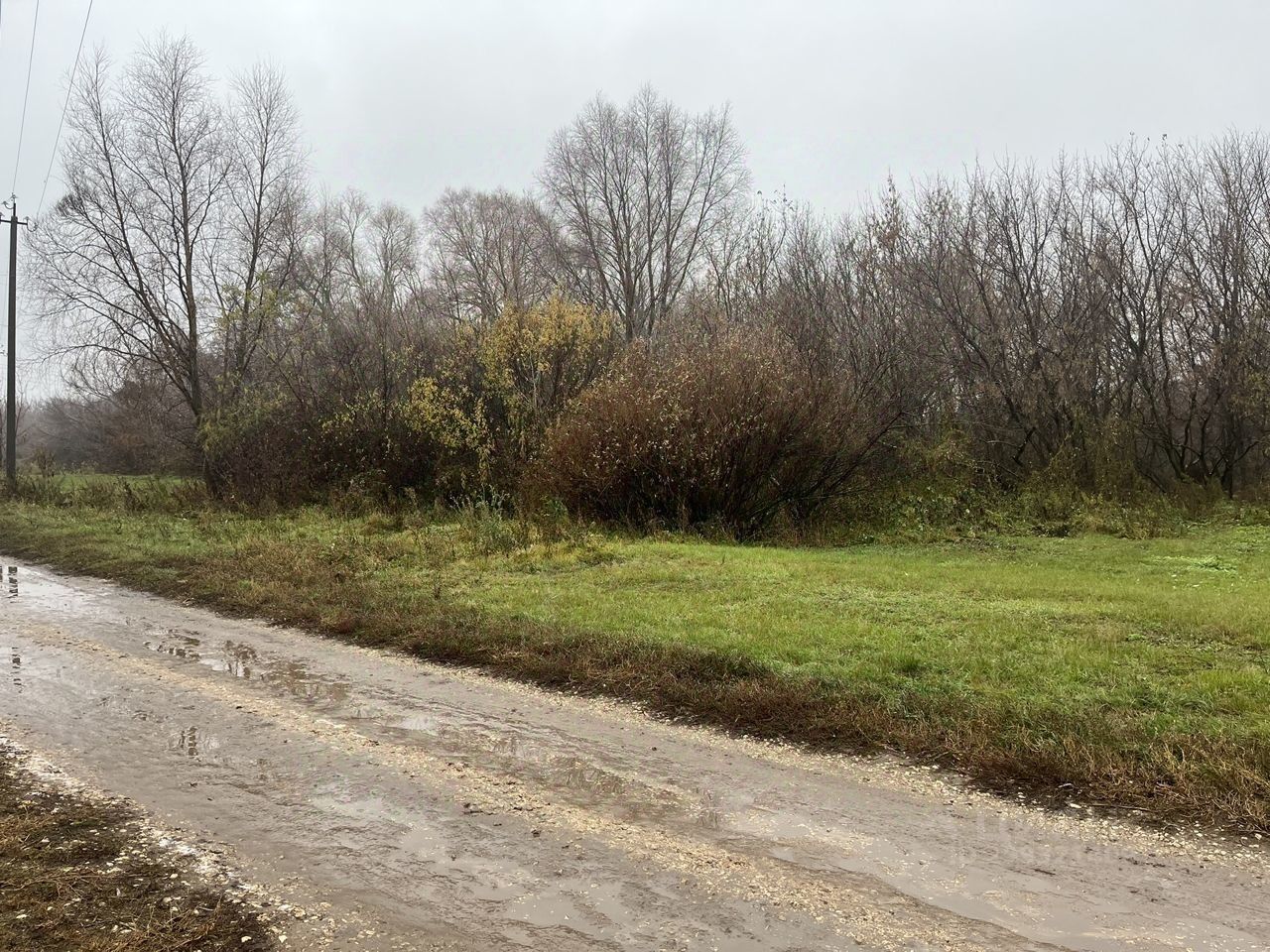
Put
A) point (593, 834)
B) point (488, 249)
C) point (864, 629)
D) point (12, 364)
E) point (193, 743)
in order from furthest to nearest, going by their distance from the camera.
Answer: point (488, 249), point (12, 364), point (864, 629), point (193, 743), point (593, 834)

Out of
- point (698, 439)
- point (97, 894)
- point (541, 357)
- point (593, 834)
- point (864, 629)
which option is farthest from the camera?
point (541, 357)

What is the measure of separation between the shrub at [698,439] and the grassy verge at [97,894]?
40.3ft

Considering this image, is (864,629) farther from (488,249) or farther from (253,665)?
(488,249)

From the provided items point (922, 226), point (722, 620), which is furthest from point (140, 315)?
point (722, 620)

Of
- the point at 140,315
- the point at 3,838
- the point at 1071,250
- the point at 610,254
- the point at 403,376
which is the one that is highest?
the point at 610,254

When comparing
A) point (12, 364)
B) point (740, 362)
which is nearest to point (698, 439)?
point (740, 362)

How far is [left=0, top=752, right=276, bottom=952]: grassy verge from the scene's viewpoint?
3301 millimetres

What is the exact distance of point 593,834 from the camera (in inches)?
168

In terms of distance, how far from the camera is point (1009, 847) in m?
4.12

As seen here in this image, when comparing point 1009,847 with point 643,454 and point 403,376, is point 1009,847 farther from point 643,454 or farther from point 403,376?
point 403,376

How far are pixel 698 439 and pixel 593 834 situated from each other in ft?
40.2

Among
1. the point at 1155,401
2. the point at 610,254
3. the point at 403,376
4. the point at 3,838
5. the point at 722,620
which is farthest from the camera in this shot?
the point at 610,254

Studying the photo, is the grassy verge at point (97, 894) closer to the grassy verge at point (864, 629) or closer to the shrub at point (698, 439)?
the grassy verge at point (864, 629)

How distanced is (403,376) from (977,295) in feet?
52.6
